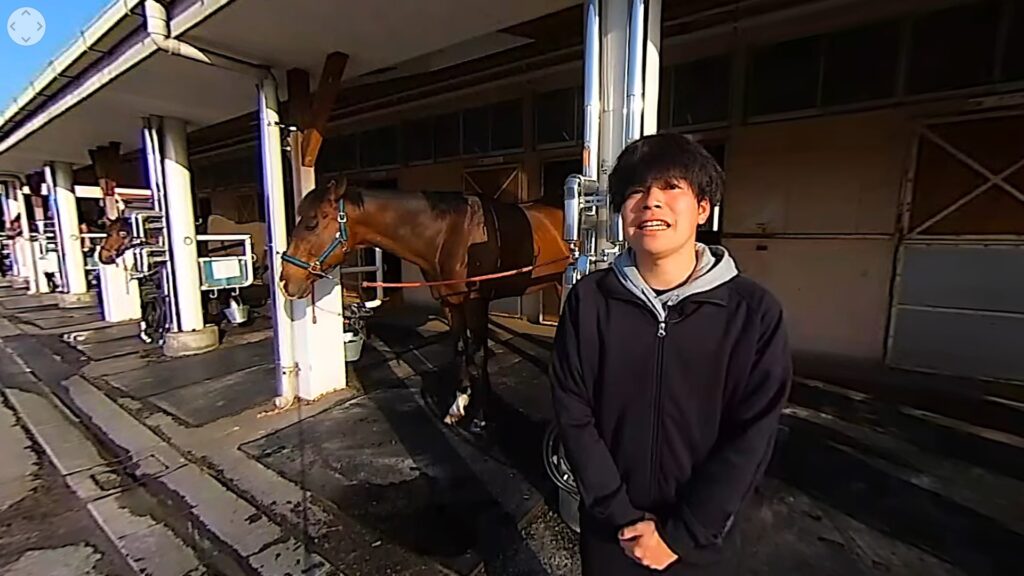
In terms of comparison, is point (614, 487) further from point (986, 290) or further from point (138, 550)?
point (986, 290)

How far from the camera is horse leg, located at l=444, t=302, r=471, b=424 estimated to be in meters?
3.02

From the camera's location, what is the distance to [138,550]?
194 cm

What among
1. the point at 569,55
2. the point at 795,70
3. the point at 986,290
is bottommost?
the point at 986,290

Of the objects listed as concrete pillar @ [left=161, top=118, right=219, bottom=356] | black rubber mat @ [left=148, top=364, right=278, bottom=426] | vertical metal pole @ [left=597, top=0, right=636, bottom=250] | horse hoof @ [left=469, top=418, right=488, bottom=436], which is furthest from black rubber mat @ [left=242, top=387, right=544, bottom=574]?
concrete pillar @ [left=161, top=118, right=219, bottom=356]

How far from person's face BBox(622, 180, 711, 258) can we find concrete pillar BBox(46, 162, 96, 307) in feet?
30.7

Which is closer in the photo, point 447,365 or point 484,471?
point 484,471

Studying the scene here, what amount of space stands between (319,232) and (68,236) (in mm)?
7553

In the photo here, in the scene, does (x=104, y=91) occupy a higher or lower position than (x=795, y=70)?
lower

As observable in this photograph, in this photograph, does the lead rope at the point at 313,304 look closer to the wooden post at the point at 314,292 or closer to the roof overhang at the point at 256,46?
the wooden post at the point at 314,292

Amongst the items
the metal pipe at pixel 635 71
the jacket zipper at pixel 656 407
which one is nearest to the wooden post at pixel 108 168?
the metal pipe at pixel 635 71

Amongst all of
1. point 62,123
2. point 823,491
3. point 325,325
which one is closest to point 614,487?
point 823,491

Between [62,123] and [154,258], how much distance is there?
1.50 meters

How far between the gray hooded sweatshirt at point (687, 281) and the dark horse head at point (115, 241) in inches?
245

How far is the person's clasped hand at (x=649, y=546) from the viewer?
959mm
